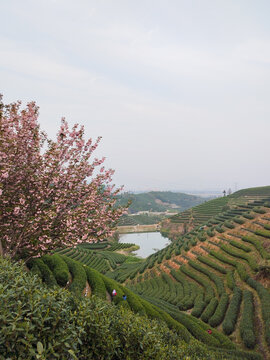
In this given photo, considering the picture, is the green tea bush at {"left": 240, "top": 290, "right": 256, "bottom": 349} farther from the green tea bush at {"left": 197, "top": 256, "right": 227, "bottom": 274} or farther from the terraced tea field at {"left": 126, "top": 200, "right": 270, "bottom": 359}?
the green tea bush at {"left": 197, "top": 256, "right": 227, "bottom": 274}

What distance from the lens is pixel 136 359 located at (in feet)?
18.6

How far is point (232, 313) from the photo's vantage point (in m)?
20.4

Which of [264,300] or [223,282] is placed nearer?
[264,300]

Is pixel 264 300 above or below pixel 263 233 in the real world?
below

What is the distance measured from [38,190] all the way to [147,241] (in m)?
98.8

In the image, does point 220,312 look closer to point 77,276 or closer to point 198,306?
point 198,306

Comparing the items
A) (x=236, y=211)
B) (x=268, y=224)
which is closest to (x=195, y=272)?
(x=268, y=224)

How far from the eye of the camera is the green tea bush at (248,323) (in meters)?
16.7

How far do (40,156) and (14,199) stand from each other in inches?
108

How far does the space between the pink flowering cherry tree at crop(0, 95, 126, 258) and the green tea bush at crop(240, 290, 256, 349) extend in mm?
14999

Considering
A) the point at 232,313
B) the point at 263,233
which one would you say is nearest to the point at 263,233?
the point at 263,233

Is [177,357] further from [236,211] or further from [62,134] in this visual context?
[236,211]

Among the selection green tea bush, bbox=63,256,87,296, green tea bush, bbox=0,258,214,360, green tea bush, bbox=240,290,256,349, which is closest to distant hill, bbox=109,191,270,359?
green tea bush, bbox=240,290,256,349

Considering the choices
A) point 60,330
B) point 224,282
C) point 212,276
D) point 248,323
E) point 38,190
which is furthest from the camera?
point 212,276
